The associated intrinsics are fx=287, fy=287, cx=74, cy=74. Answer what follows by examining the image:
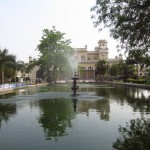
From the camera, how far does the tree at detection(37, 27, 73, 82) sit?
7538 centimetres

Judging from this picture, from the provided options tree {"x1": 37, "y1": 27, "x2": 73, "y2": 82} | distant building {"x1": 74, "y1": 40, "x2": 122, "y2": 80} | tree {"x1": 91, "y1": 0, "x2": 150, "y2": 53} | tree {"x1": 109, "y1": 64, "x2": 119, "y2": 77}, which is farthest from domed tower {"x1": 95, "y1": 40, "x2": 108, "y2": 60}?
tree {"x1": 91, "y1": 0, "x2": 150, "y2": 53}

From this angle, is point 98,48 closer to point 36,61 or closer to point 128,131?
point 36,61

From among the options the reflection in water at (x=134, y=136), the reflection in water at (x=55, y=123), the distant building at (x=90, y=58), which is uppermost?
the distant building at (x=90, y=58)

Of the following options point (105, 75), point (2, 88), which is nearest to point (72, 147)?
point (2, 88)

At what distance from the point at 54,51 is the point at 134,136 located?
2674 inches

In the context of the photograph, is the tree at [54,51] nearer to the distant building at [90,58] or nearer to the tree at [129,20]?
the distant building at [90,58]

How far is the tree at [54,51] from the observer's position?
247 ft

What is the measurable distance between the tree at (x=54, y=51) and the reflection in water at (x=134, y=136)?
61755 mm

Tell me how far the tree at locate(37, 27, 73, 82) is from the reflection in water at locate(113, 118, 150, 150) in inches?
2431

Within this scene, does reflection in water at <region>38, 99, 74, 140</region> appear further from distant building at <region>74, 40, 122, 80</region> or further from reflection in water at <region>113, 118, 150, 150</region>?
distant building at <region>74, 40, 122, 80</region>

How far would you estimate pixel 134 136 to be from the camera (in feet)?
36.5

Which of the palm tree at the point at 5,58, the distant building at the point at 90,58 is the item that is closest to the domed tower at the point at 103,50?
the distant building at the point at 90,58

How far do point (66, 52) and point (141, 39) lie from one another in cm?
5926

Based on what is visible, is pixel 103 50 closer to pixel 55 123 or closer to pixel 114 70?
pixel 114 70
